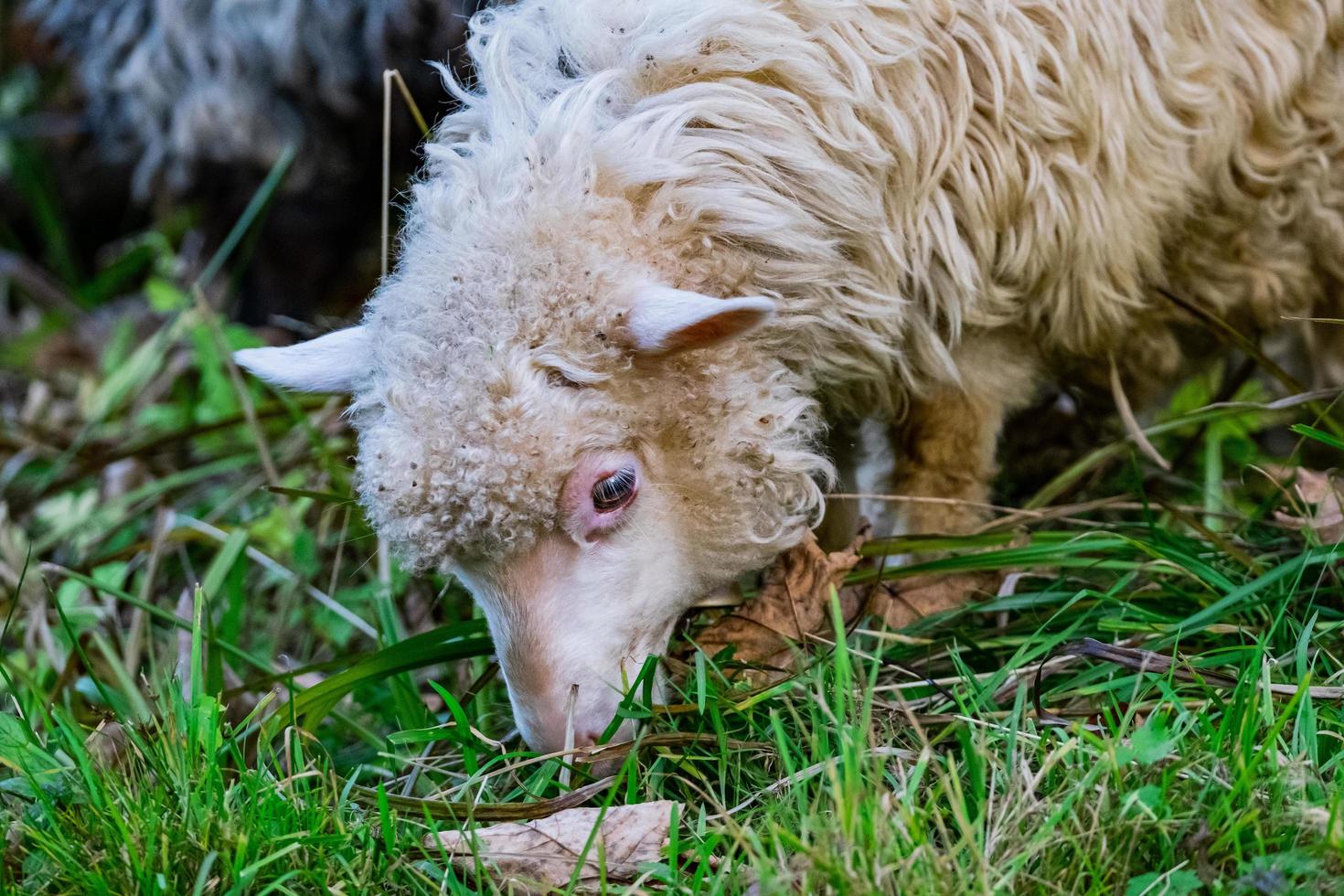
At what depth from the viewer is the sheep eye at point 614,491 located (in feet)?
6.47

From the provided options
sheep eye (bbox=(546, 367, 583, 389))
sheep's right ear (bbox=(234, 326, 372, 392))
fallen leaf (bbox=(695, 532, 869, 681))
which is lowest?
fallen leaf (bbox=(695, 532, 869, 681))

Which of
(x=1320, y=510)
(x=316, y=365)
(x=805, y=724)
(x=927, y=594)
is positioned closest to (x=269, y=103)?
(x=316, y=365)

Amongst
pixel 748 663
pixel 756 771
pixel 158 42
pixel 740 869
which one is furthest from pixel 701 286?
pixel 158 42

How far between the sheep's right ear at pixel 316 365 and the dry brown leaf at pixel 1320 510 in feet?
5.25

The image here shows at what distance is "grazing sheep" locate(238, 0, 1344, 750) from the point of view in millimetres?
1937

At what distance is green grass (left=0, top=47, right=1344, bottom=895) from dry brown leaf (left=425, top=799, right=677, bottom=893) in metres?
0.04

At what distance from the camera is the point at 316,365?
7.35 feet

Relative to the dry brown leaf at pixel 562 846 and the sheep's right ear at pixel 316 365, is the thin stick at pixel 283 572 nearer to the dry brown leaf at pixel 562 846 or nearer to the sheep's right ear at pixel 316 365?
the sheep's right ear at pixel 316 365

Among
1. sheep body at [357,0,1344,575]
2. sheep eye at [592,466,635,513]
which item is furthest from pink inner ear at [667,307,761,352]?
sheep eye at [592,466,635,513]

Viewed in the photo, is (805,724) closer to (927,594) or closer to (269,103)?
(927,594)

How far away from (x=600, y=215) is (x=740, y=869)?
38.1 inches

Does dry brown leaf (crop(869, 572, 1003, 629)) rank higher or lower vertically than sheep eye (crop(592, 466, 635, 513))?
lower

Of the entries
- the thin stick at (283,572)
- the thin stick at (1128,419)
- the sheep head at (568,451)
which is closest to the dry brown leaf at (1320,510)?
the thin stick at (1128,419)

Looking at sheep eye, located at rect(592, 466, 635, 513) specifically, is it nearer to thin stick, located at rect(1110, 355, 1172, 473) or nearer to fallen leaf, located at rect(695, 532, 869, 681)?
A: fallen leaf, located at rect(695, 532, 869, 681)
